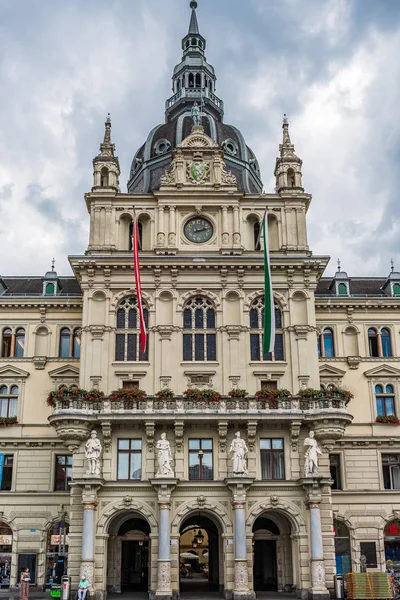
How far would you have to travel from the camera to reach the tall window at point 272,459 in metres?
44.5

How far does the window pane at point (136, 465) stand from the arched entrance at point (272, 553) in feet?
28.0

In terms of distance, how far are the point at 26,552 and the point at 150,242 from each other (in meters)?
22.9

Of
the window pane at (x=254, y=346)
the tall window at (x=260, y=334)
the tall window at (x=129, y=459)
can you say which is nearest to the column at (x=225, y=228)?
the tall window at (x=260, y=334)

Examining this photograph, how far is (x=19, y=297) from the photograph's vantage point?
54031 millimetres

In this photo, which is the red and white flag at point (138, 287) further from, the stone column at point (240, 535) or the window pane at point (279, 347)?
the stone column at point (240, 535)

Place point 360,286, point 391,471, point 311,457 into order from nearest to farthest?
point 311,457, point 391,471, point 360,286

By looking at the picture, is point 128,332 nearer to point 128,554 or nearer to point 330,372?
point 128,554

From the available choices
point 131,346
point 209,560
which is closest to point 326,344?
point 131,346

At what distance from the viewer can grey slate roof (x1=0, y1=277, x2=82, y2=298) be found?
56753 millimetres

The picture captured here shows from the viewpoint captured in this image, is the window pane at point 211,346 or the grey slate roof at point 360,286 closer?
the window pane at point 211,346

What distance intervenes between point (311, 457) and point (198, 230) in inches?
688

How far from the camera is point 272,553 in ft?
157

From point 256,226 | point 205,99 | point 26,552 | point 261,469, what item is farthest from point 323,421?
point 205,99

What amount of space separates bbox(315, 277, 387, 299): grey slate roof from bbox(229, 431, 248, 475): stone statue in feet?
56.0
